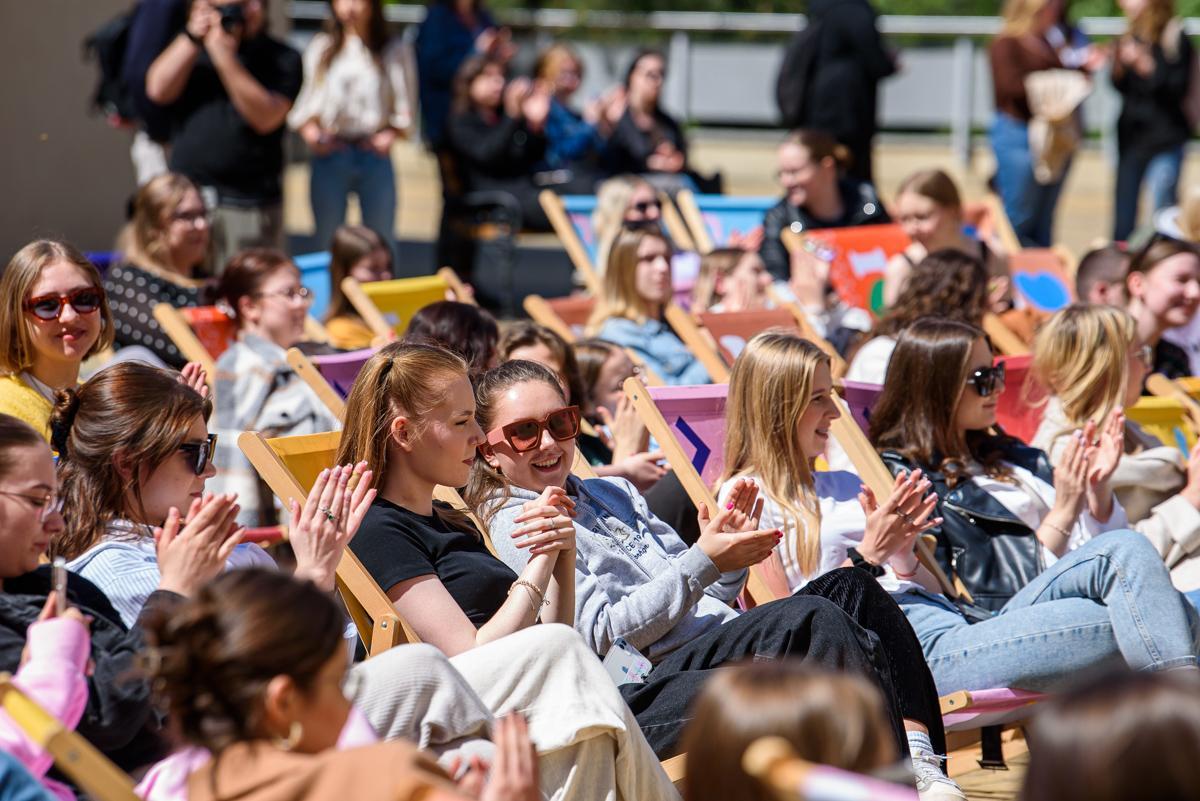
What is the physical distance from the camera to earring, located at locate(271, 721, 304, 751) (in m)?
2.21

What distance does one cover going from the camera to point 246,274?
18.4ft

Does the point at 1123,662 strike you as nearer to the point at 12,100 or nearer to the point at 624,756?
the point at 624,756

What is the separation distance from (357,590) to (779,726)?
4.60 ft

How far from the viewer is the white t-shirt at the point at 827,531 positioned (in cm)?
397

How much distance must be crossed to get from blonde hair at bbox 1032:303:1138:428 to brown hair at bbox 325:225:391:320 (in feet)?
9.11

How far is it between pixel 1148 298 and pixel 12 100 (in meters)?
5.83

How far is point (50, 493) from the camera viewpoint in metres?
2.70

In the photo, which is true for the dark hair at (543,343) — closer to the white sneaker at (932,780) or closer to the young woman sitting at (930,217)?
the white sneaker at (932,780)

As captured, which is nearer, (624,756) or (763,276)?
(624,756)

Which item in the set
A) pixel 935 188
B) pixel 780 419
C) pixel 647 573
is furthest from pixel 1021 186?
pixel 647 573

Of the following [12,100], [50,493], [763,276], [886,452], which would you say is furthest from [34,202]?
[50,493]

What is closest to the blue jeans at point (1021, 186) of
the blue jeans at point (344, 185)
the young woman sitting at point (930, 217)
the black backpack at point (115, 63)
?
the young woman sitting at point (930, 217)

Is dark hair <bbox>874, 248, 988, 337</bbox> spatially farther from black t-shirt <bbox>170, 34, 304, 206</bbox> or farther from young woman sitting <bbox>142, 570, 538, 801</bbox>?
young woman sitting <bbox>142, 570, 538, 801</bbox>

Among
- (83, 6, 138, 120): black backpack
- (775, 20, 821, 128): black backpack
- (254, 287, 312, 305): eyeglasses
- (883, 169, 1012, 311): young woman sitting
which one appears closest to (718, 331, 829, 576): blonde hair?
(254, 287, 312, 305): eyeglasses
